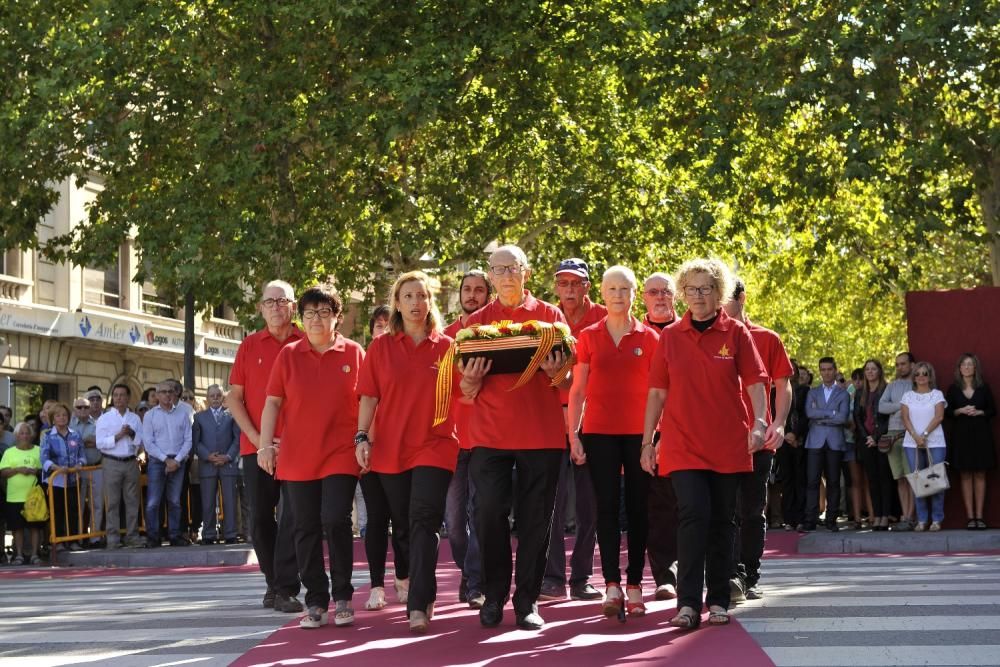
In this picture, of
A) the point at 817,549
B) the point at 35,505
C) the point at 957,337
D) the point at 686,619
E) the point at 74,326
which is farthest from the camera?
the point at 74,326

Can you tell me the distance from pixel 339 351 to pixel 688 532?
2431 mm

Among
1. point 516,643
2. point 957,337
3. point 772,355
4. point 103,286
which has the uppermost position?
point 103,286

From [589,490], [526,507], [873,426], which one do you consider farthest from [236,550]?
[526,507]

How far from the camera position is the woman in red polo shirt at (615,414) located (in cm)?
995

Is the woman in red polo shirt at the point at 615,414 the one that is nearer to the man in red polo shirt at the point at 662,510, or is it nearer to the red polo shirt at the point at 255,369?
the man in red polo shirt at the point at 662,510

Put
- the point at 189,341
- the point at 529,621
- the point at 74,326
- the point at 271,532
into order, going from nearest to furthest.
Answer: the point at 529,621
the point at 271,532
the point at 189,341
the point at 74,326

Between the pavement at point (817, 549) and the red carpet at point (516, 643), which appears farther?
the pavement at point (817, 549)

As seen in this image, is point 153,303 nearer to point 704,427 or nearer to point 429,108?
point 429,108

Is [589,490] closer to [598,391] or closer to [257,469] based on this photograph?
[598,391]

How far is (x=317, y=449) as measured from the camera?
32.9ft

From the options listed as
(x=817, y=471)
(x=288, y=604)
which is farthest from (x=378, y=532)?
(x=817, y=471)

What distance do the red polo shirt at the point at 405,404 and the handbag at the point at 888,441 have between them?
1108cm

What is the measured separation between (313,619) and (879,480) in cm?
1187

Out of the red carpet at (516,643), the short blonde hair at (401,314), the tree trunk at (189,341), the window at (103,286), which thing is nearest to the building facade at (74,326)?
the window at (103,286)
